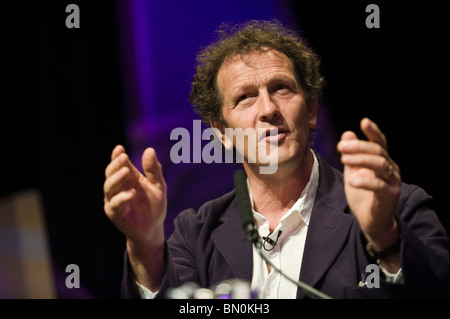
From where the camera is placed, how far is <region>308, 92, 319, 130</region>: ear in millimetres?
2332

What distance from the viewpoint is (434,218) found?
1787 mm

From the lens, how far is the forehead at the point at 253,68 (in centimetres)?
216

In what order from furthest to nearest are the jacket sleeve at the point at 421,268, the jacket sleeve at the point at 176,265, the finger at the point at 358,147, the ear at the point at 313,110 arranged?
the ear at the point at 313,110
the jacket sleeve at the point at 176,265
the jacket sleeve at the point at 421,268
the finger at the point at 358,147

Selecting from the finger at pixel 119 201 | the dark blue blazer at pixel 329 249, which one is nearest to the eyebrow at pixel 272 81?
the dark blue blazer at pixel 329 249

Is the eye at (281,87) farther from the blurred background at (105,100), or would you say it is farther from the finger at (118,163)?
the finger at (118,163)

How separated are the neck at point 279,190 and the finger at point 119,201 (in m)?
0.73

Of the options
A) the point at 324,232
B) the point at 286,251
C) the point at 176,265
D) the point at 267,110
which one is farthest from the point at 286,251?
the point at 267,110

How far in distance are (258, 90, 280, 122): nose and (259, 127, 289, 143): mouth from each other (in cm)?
5

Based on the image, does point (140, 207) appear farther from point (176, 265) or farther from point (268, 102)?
point (268, 102)

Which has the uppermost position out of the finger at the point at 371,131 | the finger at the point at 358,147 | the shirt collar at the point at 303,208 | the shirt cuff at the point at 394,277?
the finger at the point at 371,131

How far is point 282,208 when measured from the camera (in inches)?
84.4

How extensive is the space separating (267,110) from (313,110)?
427 millimetres
